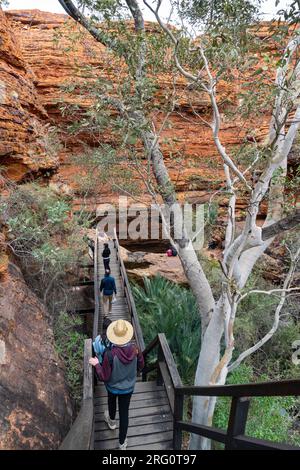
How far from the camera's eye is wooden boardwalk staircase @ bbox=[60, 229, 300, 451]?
1861 millimetres

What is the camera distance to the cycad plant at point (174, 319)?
22.5 ft

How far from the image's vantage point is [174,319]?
7699mm

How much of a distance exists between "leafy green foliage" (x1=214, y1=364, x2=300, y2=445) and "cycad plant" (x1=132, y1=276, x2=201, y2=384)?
0.99 m

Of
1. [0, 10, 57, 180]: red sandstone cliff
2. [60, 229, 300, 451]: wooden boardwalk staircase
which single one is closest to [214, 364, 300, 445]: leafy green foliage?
[60, 229, 300, 451]: wooden boardwalk staircase

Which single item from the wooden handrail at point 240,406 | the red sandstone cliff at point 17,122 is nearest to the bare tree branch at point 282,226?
the wooden handrail at point 240,406

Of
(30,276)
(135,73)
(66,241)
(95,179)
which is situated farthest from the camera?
(95,179)

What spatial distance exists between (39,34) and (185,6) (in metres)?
12.7

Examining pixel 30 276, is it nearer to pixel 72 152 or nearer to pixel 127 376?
pixel 127 376

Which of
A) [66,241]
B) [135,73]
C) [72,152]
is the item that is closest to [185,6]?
[135,73]

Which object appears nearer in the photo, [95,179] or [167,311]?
[167,311]

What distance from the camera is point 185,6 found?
232 inches

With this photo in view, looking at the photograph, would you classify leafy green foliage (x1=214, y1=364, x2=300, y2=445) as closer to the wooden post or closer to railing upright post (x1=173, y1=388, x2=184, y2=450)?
railing upright post (x1=173, y1=388, x2=184, y2=450)

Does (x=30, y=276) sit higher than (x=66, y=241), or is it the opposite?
(x=66, y=241)
